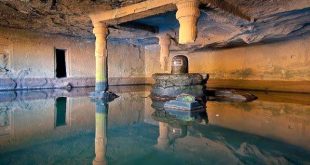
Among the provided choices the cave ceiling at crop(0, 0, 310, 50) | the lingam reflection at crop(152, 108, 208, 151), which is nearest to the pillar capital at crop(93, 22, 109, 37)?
the cave ceiling at crop(0, 0, 310, 50)

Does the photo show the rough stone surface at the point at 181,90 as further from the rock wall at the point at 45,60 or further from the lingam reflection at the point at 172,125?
the rock wall at the point at 45,60

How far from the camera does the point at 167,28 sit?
8359 millimetres

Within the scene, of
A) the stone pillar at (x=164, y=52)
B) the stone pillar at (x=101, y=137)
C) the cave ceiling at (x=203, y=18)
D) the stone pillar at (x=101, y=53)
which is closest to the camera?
the stone pillar at (x=101, y=137)

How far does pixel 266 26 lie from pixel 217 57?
4.64 meters

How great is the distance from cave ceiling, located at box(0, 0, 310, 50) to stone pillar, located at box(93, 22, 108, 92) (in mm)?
514

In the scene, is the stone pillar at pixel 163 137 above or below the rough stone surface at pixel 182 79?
below

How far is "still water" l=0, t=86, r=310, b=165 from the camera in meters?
2.30

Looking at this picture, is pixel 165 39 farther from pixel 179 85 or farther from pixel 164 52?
pixel 179 85

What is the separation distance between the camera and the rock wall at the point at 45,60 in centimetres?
930

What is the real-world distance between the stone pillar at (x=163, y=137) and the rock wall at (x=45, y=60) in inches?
319

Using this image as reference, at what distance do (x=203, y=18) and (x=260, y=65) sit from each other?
15.3 feet

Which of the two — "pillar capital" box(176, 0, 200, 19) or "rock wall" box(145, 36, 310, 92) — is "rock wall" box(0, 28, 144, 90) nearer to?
"rock wall" box(145, 36, 310, 92)

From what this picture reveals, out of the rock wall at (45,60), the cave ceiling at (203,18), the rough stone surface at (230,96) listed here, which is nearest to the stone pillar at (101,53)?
the cave ceiling at (203,18)

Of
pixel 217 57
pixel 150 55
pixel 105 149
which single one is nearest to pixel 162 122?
pixel 105 149
